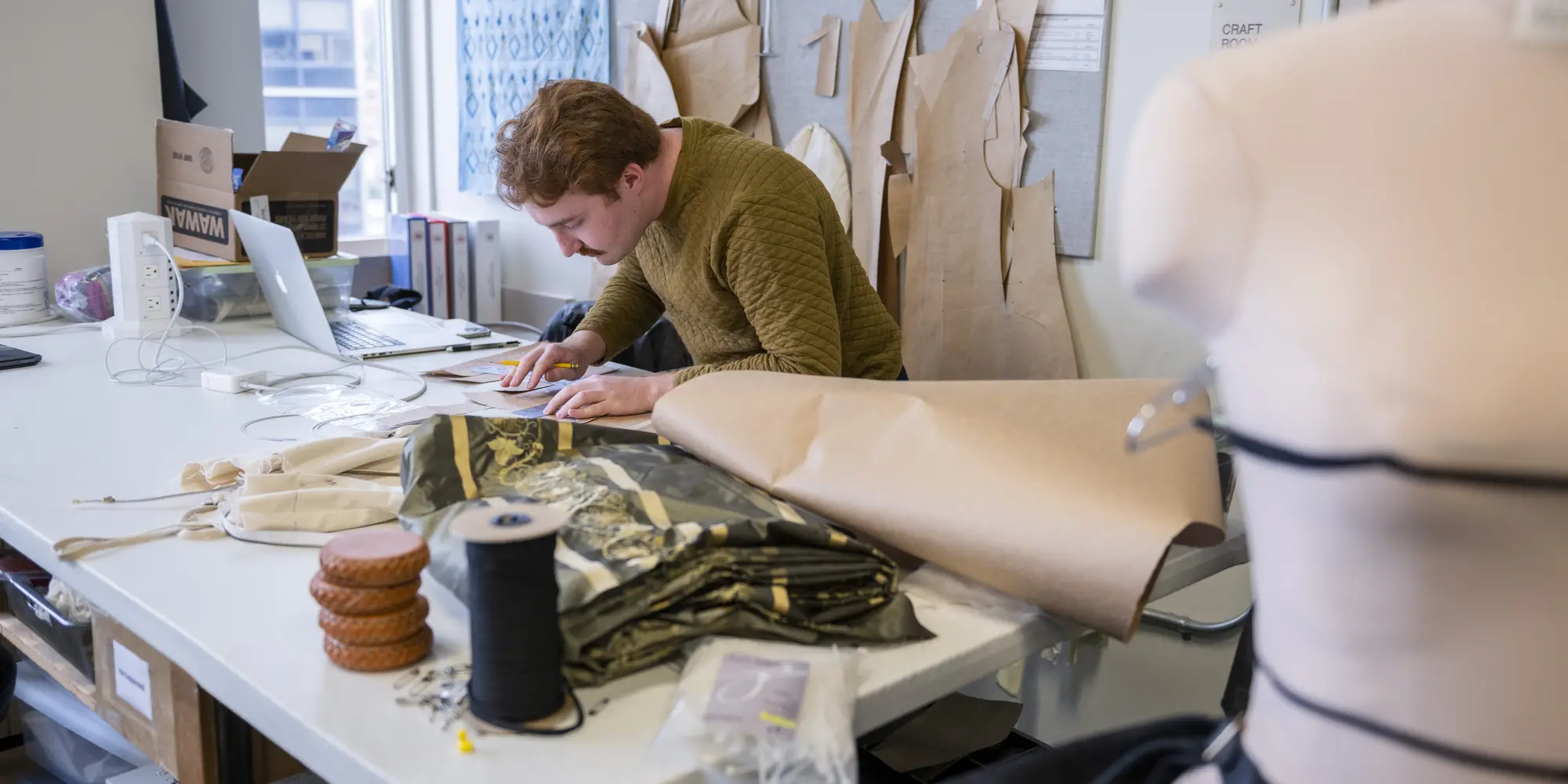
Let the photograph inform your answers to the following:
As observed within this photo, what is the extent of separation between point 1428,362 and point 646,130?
56.9 inches

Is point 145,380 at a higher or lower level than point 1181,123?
lower

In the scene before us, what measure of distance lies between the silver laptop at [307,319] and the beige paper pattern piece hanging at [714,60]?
0.84 meters

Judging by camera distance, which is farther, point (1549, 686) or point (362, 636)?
point (362, 636)

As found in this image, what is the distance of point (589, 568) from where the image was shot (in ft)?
3.01

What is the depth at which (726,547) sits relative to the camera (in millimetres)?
981

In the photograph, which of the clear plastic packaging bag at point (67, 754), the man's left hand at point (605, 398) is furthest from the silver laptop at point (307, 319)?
the clear plastic packaging bag at point (67, 754)

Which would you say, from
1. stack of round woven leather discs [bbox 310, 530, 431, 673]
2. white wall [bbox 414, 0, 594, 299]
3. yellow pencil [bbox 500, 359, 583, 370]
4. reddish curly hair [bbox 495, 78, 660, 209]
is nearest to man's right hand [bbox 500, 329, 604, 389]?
yellow pencil [bbox 500, 359, 583, 370]

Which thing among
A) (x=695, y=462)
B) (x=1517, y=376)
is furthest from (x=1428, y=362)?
(x=695, y=462)

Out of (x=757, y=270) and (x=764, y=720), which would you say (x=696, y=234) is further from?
(x=764, y=720)

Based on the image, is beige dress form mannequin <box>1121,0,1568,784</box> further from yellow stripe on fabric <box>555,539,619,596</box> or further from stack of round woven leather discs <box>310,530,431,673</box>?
stack of round woven leather discs <box>310,530,431,673</box>

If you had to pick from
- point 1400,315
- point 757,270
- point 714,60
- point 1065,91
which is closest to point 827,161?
point 714,60

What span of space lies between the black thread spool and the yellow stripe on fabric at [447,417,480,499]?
0.81 ft

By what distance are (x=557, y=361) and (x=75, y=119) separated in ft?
4.52

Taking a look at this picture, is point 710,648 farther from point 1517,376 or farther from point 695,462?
point 1517,376
